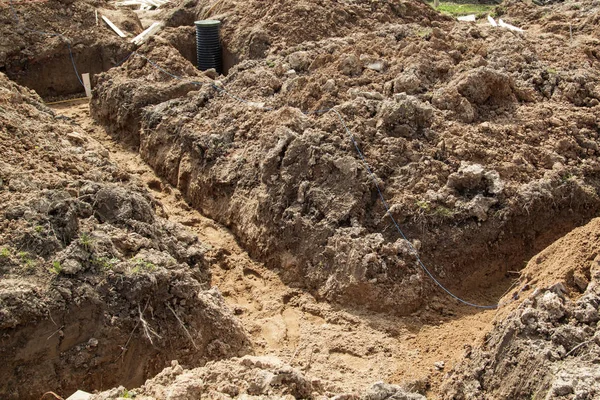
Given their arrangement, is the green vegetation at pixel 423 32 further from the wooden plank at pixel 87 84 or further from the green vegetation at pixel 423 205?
the wooden plank at pixel 87 84

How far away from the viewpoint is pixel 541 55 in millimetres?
9320

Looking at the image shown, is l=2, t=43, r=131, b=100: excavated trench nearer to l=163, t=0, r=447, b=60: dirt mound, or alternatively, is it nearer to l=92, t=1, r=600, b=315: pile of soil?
l=163, t=0, r=447, b=60: dirt mound

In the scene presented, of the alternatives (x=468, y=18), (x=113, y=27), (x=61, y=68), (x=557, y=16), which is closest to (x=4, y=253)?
(x=61, y=68)

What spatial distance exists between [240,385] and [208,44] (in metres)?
8.00

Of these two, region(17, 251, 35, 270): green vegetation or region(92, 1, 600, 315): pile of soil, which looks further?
region(92, 1, 600, 315): pile of soil

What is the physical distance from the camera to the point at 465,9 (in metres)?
15.3

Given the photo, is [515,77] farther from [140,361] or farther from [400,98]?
[140,361]

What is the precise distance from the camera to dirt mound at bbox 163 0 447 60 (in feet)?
36.1

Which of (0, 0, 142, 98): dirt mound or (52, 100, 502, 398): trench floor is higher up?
(0, 0, 142, 98): dirt mound

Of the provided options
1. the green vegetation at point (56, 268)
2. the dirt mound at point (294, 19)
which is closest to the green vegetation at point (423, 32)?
the dirt mound at point (294, 19)

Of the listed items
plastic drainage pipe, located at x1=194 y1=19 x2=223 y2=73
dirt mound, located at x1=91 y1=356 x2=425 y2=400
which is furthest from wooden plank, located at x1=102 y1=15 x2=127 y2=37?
dirt mound, located at x1=91 y1=356 x2=425 y2=400

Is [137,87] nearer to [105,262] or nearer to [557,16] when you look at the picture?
[105,262]

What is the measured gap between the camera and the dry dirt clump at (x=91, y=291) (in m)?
5.25

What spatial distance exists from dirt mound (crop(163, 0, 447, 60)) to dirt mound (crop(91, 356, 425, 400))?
6.70m
